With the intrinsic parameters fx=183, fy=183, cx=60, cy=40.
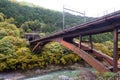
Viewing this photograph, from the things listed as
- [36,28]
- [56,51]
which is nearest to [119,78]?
[56,51]

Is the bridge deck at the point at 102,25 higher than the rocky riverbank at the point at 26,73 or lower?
higher

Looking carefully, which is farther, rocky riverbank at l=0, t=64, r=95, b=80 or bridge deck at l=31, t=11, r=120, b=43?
rocky riverbank at l=0, t=64, r=95, b=80

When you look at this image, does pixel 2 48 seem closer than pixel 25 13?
Yes

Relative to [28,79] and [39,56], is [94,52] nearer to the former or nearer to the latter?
[28,79]

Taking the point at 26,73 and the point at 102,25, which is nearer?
the point at 102,25

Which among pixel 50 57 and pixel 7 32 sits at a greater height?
pixel 7 32

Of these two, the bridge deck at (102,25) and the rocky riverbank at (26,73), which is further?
the rocky riverbank at (26,73)

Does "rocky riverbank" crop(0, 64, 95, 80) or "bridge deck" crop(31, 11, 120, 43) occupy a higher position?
"bridge deck" crop(31, 11, 120, 43)

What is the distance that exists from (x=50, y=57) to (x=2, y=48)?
6.72 metres

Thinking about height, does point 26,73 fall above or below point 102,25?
below

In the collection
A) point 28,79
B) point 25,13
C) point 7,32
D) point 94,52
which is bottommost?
point 28,79

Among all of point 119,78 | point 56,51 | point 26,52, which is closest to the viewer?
point 119,78

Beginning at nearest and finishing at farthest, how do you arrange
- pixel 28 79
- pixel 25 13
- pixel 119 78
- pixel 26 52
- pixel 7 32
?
1. pixel 119 78
2. pixel 28 79
3. pixel 26 52
4. pixel 7 32
5. pixel 25 13

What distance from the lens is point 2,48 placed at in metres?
23.0
